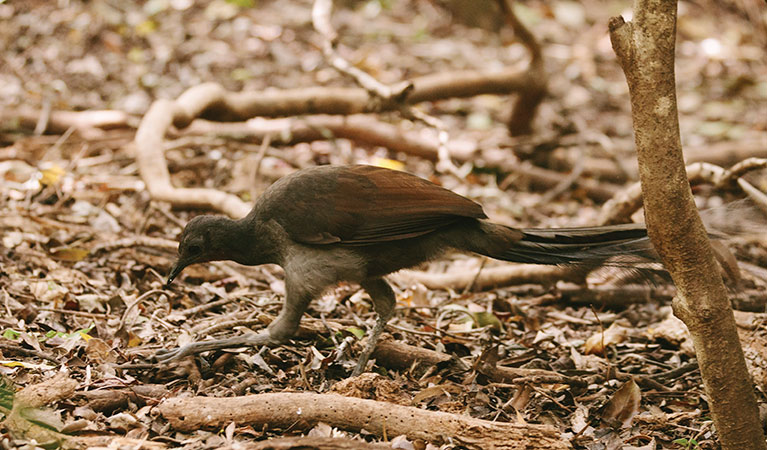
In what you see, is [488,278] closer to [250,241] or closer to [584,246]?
[584,246]

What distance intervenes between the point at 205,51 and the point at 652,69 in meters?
Result: 7.64

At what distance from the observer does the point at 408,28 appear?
432 inches

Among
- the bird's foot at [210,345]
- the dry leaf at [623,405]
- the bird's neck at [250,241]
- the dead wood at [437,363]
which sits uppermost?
the bird's neck at [250,241]

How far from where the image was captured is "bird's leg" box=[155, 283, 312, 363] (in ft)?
11.8

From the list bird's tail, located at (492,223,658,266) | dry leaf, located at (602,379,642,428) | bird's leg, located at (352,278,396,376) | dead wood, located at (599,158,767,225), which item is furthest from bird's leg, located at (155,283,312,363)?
dead wood, located at (599,158,767,225)

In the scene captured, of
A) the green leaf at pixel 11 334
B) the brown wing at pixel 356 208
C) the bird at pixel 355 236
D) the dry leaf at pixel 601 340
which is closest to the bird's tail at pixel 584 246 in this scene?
the bird at pixel 355 236

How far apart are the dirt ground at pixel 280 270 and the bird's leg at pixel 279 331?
9cm

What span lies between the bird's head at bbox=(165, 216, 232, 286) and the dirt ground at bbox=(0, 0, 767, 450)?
0.34 meters

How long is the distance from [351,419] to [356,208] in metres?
1.12

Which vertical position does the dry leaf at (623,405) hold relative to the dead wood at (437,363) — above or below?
above

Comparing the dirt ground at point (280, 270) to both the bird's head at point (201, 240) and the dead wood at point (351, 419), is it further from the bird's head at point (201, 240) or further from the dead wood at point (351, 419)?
the bird's head at point (201, 240)

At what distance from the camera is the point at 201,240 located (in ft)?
12.3

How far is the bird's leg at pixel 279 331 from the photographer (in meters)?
3.59

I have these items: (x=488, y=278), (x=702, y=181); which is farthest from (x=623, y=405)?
(x=702, y=181)
